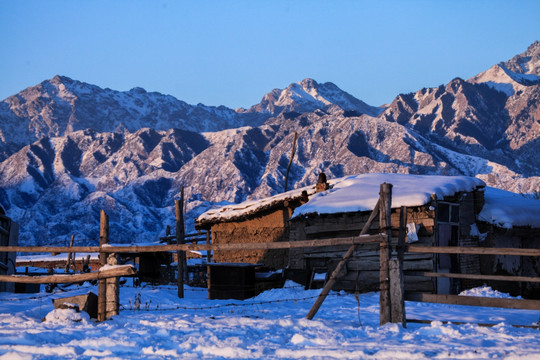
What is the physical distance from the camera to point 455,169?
187m

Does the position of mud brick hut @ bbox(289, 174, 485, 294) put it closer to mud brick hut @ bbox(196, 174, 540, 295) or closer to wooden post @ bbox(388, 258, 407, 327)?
mud brick hut @ bbox(196, 174, 540, 295)

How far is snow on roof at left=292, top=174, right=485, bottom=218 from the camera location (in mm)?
17344

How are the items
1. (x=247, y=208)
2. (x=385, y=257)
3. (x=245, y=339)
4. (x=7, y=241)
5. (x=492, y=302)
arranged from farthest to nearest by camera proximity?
(x=247, y=208) → (x=7, y=241) → (x=385, y=257) → (x=492, y=302) → (x=245, y=339)

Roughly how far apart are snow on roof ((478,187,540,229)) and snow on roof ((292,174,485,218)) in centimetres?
95

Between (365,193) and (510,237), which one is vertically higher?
(365,193)

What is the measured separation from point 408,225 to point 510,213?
173 inches

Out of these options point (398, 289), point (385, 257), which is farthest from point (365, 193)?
point (398, 289)

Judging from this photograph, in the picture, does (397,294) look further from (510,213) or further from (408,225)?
(510,213)

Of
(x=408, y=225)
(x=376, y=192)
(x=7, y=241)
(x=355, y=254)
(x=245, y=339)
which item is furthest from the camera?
(x=376, y=192)

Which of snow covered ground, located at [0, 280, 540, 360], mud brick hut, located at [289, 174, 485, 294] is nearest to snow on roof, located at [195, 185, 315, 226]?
mud brick hut, located at [289, 174, 485, 294]

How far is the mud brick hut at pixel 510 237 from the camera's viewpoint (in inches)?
757

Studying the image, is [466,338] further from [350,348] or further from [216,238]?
[216,238]

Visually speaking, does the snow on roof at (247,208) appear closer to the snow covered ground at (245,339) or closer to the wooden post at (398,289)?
the snow covered ground at (245,339)

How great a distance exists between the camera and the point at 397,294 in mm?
8906
